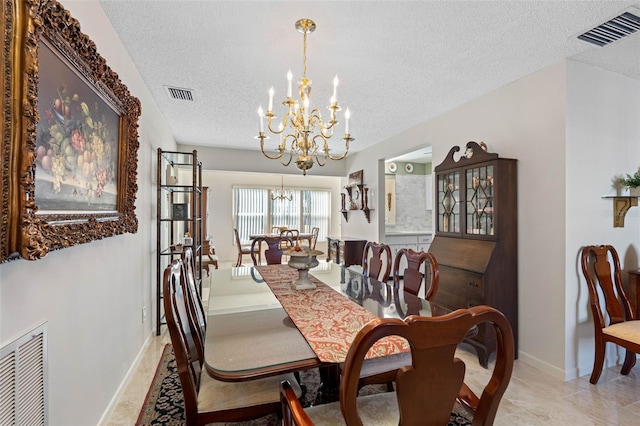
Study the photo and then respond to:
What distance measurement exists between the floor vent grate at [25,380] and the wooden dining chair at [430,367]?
98cm

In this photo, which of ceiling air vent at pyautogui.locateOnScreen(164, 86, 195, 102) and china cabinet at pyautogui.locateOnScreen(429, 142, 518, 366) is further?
ceiling air vent at pyautogui.locateOnScreen(164, 86, 195, 102)

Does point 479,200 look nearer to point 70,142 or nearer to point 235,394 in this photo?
point 235,394

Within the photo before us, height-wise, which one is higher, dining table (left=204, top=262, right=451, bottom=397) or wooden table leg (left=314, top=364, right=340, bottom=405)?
dining table (left=204, top=262, right=451, bottom=397)

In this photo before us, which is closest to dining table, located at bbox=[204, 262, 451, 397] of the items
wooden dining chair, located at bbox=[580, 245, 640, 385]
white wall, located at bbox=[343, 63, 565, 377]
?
white wall, located at bbox=[343, 63, 565, 377]

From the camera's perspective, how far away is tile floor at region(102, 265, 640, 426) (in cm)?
193

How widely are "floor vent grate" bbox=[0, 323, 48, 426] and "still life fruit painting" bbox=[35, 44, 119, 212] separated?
20.3 inches

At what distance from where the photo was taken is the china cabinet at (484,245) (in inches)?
104

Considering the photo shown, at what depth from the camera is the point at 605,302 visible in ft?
8.26

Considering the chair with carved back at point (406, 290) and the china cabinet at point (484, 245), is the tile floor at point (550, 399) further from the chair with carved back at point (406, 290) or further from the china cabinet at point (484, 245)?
the chair with carved back at point (406, 290)

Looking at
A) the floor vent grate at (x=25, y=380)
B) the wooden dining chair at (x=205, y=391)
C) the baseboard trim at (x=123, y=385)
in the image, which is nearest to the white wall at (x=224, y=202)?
the baseboard trim at (x=123, y=385)

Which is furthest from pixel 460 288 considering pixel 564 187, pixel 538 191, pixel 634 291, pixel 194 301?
pixel 194 301

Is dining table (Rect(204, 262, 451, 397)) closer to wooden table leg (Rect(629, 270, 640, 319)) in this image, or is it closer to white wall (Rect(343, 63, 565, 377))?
white wall (Rect(343, 63, 565, 377))

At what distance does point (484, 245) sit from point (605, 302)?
0.99 m

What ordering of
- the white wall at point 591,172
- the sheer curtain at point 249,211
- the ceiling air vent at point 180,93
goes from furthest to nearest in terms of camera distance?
1. the sheer curtain at point 249,211
2. the ceiling air vent at point 180,93
3. the white wall at point 591,172
